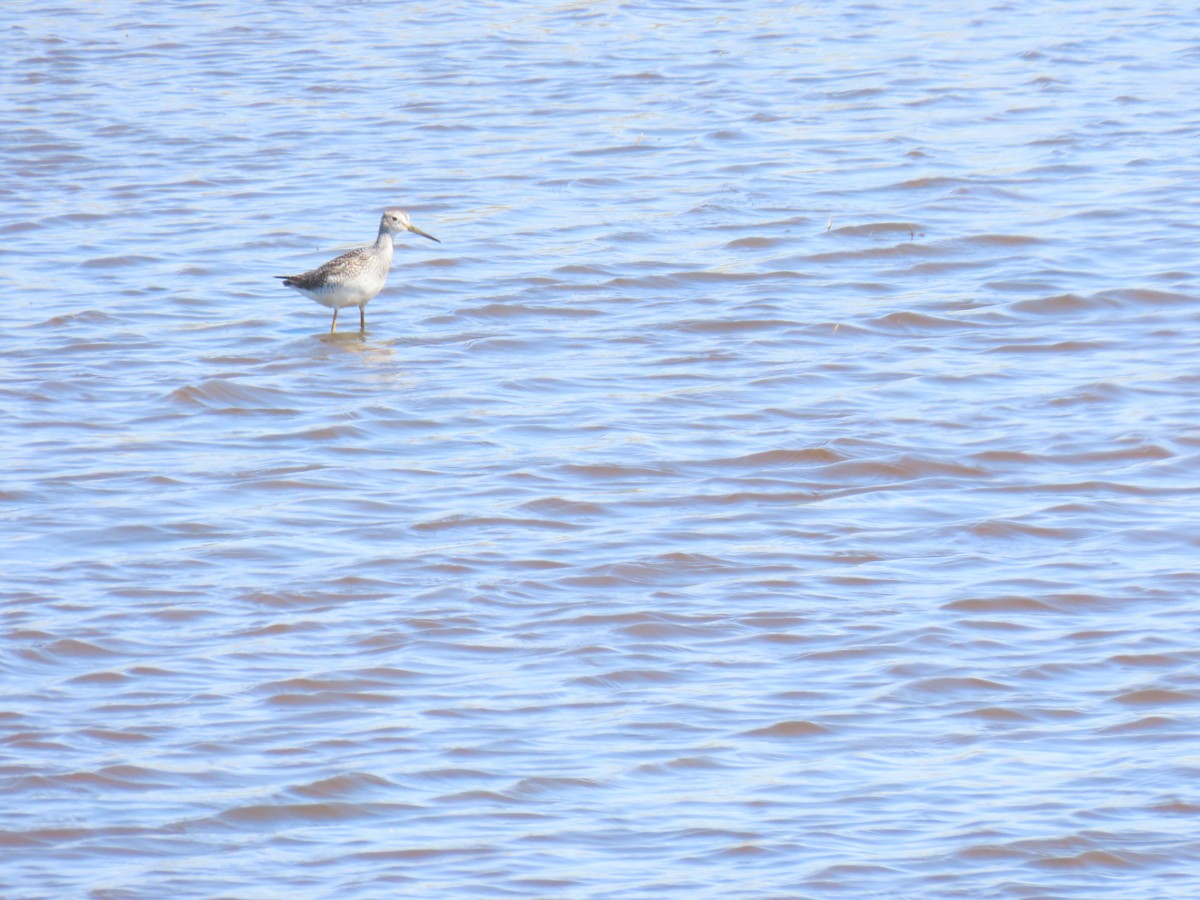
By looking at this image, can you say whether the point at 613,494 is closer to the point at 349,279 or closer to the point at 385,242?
the point at 349,279

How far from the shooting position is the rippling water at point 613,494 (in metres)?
5.65

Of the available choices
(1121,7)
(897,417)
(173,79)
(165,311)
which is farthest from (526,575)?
(1121,7)

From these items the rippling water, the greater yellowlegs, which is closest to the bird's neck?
the greater yellowlegs

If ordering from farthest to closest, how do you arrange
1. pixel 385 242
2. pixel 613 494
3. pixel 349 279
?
pixel 385 242, pixel 349 279, pixel 613 494

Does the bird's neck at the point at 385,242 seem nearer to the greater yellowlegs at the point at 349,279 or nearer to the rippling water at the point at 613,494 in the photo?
A: the greater yellowlegs at the point at 349,279

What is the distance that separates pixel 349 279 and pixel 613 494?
123 inches

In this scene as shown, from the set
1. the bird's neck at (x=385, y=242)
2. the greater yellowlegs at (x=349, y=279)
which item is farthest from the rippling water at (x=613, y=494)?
the bird's neck at (x=385, y=242)

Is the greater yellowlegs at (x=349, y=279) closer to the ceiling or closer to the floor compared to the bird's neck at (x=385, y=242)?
closer to the floor

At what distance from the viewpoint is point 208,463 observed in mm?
8836

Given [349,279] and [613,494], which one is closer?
[613,494]

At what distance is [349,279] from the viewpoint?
1096cm

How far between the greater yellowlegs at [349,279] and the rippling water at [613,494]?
0.71ft

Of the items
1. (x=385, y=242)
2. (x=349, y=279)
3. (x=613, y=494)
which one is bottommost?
(x=613, y=494)

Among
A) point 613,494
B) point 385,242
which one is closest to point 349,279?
point 385,242
